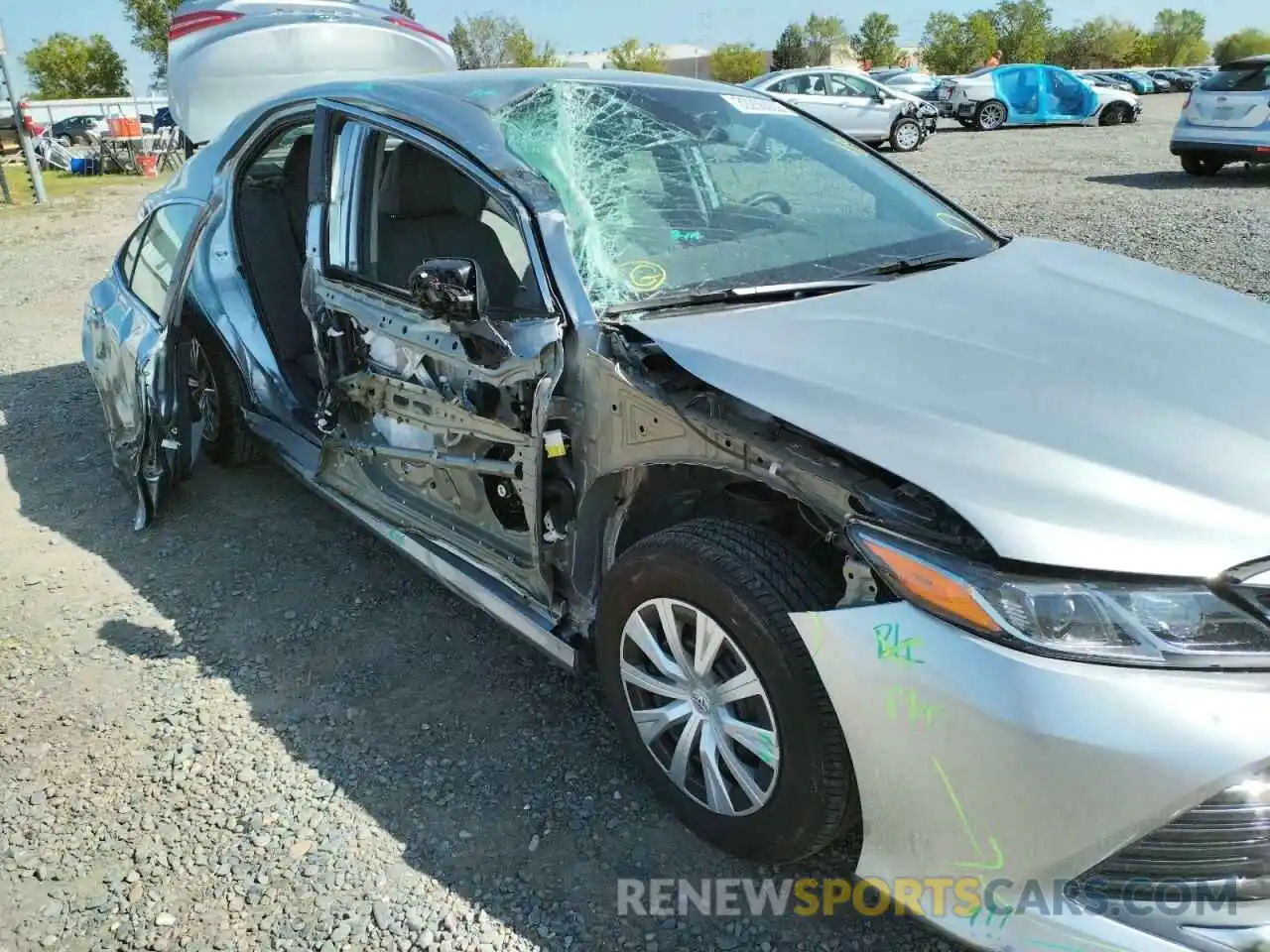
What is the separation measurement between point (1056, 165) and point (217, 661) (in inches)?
580

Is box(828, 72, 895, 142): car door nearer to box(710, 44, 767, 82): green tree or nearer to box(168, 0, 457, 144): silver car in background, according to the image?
box(168, 0, 457, 144): silver car in background

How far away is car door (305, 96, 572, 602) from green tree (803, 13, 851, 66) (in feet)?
215

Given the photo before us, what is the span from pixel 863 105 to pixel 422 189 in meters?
16.9

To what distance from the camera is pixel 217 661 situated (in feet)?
10.1

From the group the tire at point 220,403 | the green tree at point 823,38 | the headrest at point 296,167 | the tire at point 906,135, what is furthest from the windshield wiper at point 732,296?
the green tree at point 823,38

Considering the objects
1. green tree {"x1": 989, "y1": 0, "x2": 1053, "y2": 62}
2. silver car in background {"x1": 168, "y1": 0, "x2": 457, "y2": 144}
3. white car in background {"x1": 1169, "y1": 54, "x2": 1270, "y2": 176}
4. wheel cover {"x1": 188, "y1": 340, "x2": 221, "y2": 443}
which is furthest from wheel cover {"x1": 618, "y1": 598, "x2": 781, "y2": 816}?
green tree {"x1": 989, "y1": 0, "x2": 1053, "y2": 62}

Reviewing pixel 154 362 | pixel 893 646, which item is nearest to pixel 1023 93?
pixel 154 362

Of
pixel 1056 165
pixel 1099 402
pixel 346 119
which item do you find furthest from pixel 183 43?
pixel 1056 165

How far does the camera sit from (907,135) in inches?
730

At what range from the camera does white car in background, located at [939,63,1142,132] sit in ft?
74.4

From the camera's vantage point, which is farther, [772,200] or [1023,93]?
[1023,93]

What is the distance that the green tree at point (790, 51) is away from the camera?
64438mm

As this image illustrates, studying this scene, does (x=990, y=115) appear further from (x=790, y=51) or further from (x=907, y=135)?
(x=790, y=51)

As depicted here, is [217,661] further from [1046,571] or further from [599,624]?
[1046,571]
